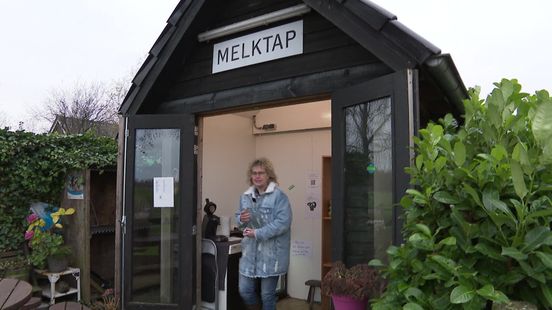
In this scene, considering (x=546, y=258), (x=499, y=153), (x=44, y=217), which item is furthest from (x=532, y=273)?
(x=44, y=217)

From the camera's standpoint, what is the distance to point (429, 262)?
1458 millimetres

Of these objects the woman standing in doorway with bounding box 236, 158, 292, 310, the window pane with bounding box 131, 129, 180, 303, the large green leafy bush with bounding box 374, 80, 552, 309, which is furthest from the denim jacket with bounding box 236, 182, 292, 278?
the large green leafy bush with bounding box 374, 80, 552, 309

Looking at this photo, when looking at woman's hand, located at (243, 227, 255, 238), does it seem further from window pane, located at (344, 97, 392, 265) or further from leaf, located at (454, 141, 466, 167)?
leaf, located at (454, 141, 466, 167)

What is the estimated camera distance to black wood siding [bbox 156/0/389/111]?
298 cm

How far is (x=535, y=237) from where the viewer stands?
4.05 ft

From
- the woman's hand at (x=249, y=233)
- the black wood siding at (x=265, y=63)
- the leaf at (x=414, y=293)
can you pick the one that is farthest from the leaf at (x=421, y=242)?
the woman's hand at (x=249, y=233)

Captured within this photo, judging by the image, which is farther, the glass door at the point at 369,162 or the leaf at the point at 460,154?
the glass door at the point at 369,162

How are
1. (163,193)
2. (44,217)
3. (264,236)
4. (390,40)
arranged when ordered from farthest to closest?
(44,217)
(163,193)
(264,236)
(390,40)

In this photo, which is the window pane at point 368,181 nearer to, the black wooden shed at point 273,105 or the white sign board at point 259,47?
the black wooden shed at point 273,105

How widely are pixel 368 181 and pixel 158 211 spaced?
7.52ft

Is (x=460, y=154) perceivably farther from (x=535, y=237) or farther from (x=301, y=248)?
(x=301, y=248)

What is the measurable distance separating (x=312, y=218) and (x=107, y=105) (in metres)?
16.7

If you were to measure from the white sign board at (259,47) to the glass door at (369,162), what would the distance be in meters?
0.74

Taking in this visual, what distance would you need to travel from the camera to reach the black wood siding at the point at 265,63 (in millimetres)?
2980
